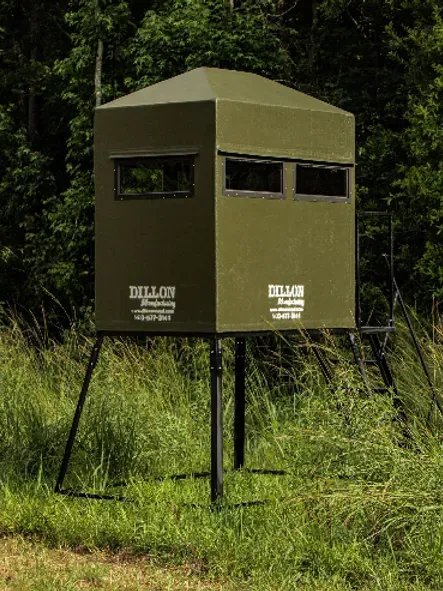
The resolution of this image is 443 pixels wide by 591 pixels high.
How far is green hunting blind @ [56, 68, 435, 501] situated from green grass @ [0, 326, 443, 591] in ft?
1.24

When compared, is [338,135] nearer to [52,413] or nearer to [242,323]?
[242,323]

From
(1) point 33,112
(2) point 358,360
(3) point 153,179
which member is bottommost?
(2) point 358,360

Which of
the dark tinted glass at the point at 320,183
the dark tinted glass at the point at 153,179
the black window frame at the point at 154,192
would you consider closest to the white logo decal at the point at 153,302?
the black window frame at the point at 154,192

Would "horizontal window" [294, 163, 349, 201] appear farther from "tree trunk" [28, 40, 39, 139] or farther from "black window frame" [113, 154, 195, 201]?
"tree trunk" [28, 40, 39, 139]

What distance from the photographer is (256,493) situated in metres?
8.22

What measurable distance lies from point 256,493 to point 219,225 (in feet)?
5.70

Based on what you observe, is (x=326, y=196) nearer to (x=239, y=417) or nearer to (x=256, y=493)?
(x=239, y=417)

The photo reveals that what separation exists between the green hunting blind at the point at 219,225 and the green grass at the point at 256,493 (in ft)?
1.24

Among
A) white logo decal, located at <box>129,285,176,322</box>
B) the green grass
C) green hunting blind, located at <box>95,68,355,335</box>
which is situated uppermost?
green hunting blind, located at <box>95,68,355,335</box>

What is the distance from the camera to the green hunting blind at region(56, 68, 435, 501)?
771 cm

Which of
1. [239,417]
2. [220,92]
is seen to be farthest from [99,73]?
[220,92]

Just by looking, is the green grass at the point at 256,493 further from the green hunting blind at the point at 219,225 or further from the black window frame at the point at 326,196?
the black window frame at the point at 326,196

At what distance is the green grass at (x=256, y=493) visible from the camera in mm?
6637

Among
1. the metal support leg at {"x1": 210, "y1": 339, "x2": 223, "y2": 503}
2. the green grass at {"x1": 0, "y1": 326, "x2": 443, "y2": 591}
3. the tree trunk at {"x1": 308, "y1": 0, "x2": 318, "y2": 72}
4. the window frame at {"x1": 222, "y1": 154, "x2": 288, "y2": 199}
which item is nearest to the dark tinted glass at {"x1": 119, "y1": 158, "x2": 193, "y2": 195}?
the tree trunk at {"x1": 308, "y1": 0, "x2": 318, "y2": 72}
